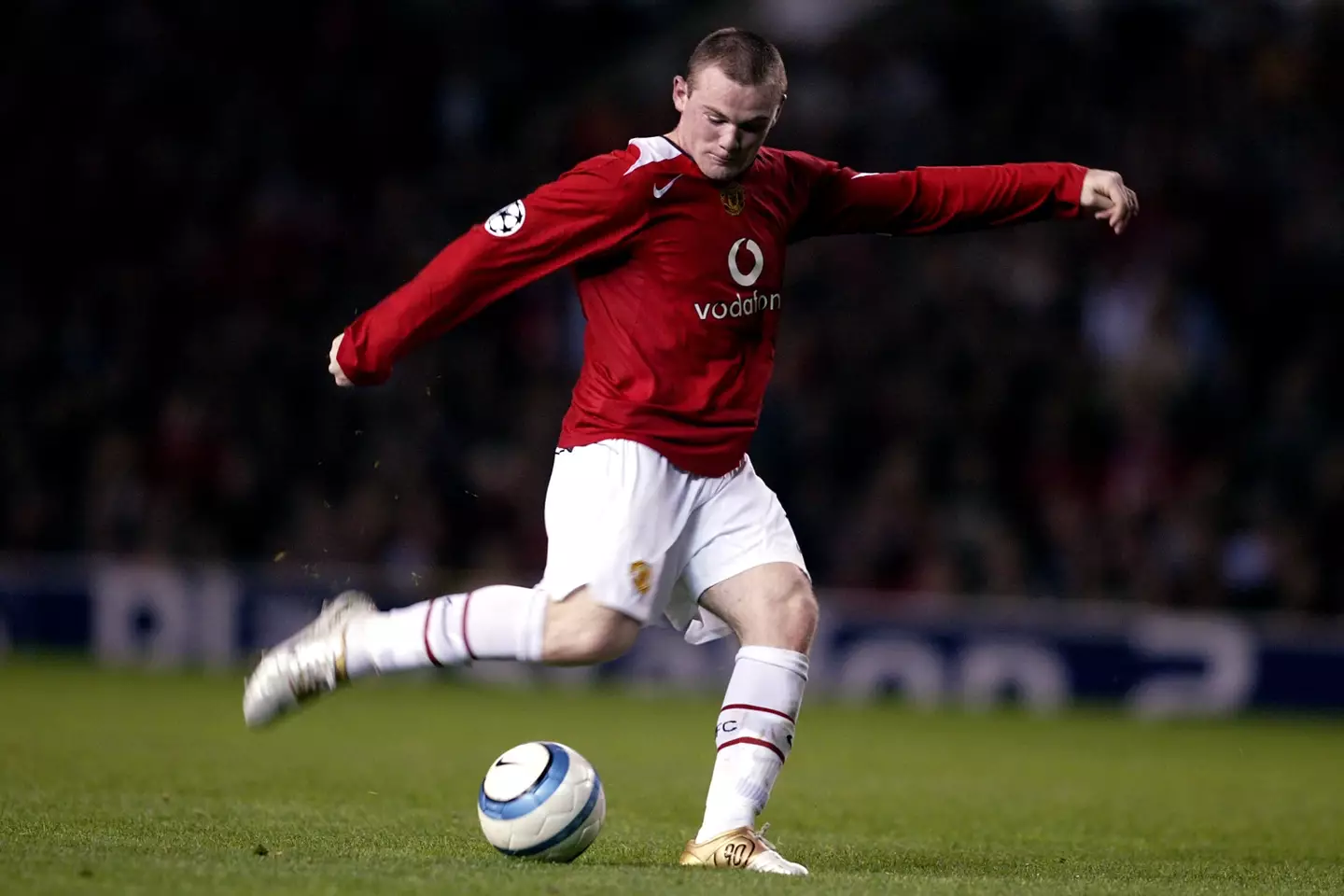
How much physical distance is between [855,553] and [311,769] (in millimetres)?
6563

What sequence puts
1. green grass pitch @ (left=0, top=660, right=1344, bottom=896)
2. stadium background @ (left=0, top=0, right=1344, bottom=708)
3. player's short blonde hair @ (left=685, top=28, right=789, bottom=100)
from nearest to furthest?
1. green grass pitch @ (left=0, top=660, right=1344, bottom=896)
2. player's short blonde hair @ (left=685, top=28, right=789, bottom=100)
3. stadium background @ (left=0, top=0, right=1344, bottom=708)

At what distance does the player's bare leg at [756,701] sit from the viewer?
16.7ft

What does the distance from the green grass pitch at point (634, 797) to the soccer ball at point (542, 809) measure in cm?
7

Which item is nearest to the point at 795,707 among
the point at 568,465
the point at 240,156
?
the point at 568,465

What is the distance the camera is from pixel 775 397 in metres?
14.4

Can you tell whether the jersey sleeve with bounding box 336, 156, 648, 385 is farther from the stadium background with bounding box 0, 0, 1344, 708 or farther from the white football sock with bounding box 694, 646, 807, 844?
the stadium background with bounding box 0, 0, 1344, 708

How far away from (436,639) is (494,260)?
1.01m

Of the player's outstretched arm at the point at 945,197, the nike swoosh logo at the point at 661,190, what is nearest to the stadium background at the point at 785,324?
the player's outstretched arm at the point at 945,197

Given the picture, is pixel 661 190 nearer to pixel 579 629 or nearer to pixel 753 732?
pixel 579 629

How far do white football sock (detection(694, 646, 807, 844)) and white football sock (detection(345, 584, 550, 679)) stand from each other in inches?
22.8

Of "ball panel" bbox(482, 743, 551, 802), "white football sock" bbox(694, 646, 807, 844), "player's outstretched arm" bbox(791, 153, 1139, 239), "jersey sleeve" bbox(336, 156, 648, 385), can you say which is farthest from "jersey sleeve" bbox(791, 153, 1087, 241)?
"ball panel" bbox(482, 743, 551, 802)

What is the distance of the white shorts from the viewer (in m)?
5.00

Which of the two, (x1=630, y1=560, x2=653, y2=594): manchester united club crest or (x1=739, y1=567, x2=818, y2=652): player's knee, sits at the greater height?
(x1=630, y1=560, x2=653, y2=594): manchester united club crest

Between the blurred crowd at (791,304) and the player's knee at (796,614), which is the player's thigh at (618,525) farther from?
the blurred crowd at (791,304)
